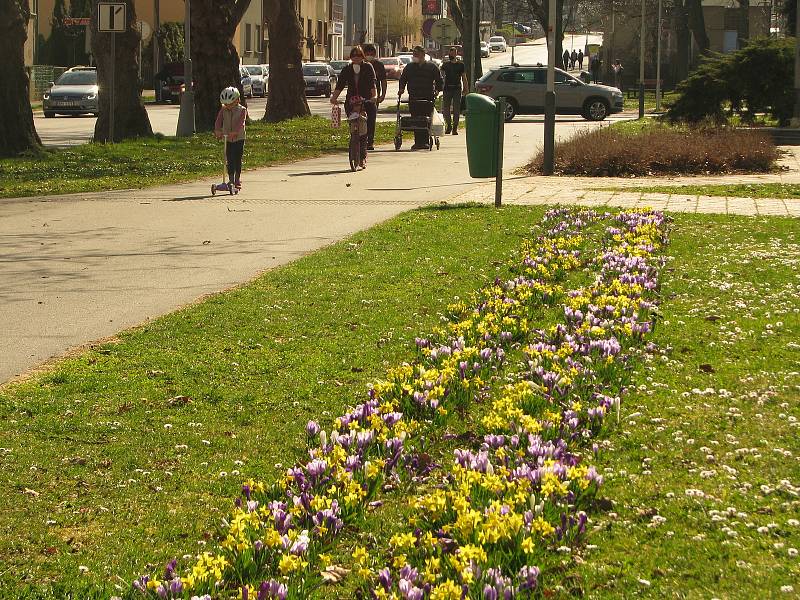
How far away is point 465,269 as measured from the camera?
430 inches

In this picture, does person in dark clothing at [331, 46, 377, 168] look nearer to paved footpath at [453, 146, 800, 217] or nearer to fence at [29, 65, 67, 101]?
paved footpath at [453, 146, 800, 217]

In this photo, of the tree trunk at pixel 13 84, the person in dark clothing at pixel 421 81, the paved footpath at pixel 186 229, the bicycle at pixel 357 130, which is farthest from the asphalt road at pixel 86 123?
the paved footpath at pixel 186 229

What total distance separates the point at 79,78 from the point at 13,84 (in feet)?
79.9

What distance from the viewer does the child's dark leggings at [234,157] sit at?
1723 cm

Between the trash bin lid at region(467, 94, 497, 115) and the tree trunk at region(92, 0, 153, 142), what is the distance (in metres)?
11.7

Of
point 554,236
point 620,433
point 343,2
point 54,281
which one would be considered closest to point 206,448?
point 620,433

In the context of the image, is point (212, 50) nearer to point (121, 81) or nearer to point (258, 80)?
point (121, 81)

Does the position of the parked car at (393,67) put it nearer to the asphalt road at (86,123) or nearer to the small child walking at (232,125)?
the asphalt road at (86,123)

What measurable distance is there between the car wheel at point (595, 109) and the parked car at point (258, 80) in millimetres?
24163

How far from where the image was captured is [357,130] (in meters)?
20.6

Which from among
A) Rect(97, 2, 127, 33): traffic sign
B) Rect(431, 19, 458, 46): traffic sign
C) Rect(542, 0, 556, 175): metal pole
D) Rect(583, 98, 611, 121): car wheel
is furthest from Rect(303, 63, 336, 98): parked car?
Rect(542, 0, 556, 175): metal pole

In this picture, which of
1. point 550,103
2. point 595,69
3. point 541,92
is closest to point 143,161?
point 550,103

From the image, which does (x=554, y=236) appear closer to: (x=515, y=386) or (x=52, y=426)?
(x=515, y=386)

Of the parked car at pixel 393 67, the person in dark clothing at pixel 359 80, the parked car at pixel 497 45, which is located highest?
the parked car at pixel 497 45
